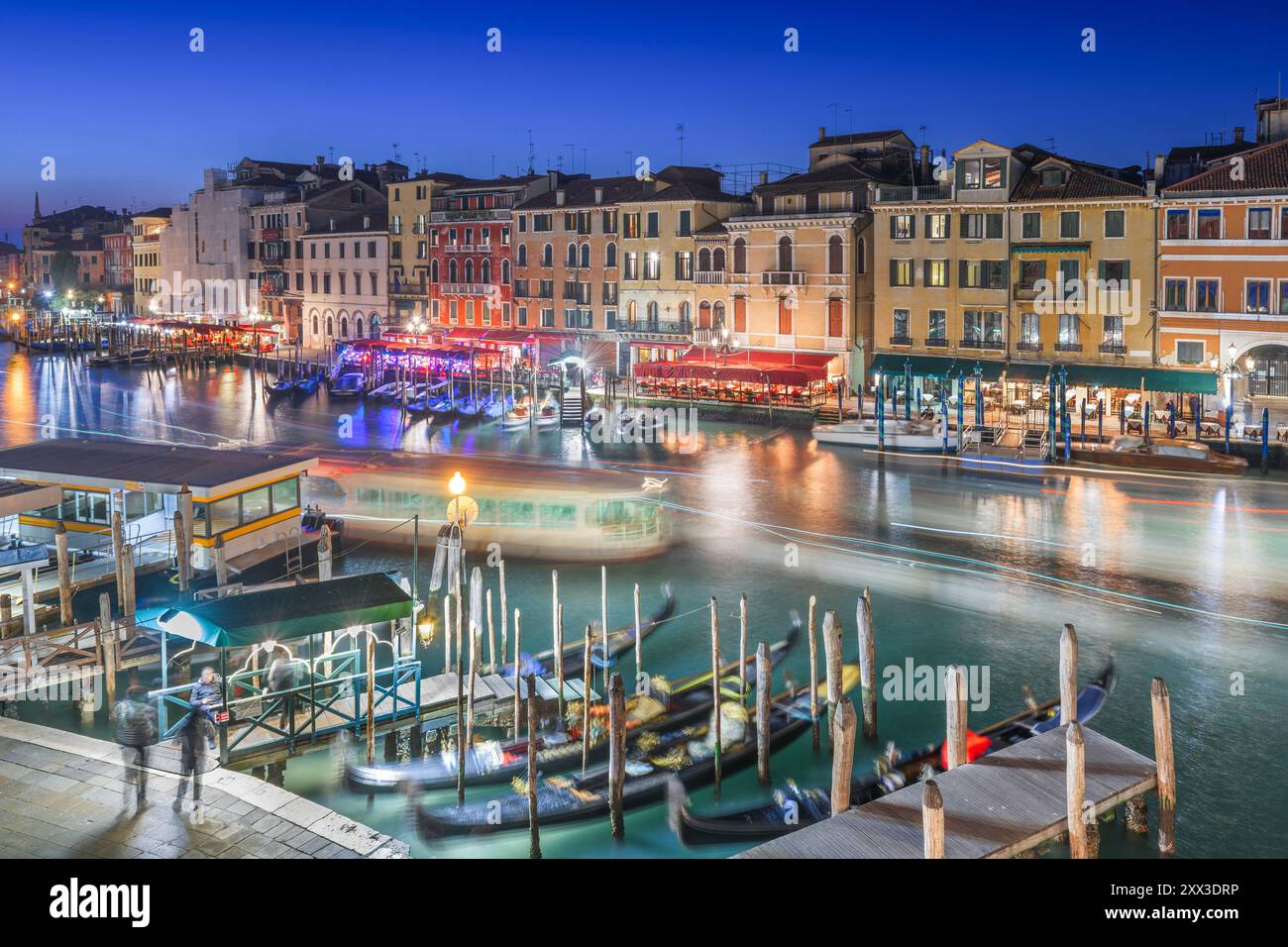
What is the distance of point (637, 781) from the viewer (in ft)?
40.8

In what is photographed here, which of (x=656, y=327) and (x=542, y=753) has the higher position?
(x=656, y=327)

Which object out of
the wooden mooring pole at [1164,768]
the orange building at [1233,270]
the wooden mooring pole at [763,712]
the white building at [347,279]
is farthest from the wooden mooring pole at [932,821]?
the white building at [347,279]

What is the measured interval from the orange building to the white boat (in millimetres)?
7452

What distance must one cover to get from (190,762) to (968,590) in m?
12.8

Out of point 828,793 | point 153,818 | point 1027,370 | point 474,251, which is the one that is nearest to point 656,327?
point 474,251

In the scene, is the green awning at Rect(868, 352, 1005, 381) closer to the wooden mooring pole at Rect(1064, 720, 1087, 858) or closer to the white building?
the wooden mooring pole at Rect(1064, 720, 1087, 858)

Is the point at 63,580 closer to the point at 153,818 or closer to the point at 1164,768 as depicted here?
the point at 153,818

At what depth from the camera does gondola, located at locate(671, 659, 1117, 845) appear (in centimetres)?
1148

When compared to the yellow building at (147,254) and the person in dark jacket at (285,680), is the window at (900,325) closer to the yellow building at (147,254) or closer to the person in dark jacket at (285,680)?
the person in dark jacket at (285,680)

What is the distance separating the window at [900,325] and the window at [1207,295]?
9.12 metres

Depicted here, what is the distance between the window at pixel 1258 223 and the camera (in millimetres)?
31781
